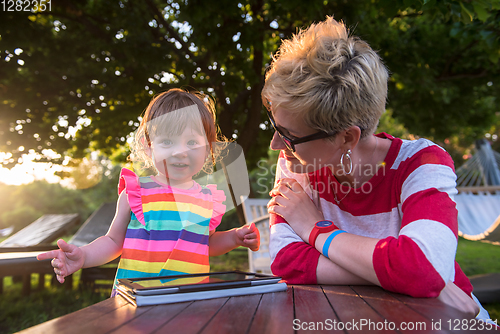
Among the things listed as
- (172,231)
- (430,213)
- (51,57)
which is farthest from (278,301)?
(51,57)

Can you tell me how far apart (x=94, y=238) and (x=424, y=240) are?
4.65 m

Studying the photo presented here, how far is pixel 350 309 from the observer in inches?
31.4

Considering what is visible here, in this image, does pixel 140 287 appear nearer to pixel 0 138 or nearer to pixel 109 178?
pixel 0 138

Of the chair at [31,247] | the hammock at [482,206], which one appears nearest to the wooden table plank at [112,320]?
the chair at [31,247]

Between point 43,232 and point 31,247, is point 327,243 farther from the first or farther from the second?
point 43,232

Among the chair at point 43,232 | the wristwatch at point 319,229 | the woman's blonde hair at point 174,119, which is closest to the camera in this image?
the wristwatch at point 319,229

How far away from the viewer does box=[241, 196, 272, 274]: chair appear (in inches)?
130

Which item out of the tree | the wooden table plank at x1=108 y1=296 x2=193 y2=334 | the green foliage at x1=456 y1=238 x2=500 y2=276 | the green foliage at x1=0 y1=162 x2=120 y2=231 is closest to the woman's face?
the wooden table plank at x1=108 y1=296 x2=193 y2=334

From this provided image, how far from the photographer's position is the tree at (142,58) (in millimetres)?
3957

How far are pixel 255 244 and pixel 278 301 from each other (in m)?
0.64

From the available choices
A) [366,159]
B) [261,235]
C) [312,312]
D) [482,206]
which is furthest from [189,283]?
[482,206]

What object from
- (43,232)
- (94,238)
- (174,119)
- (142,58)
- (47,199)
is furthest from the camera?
(47,199)

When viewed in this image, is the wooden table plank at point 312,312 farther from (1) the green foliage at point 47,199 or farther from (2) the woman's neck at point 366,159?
(1) the green foliage at point 47,199

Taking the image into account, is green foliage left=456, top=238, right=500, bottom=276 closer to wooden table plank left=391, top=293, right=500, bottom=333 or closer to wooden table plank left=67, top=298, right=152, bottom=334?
wooden table plank left=391, top=293, right=500, bottom=333
